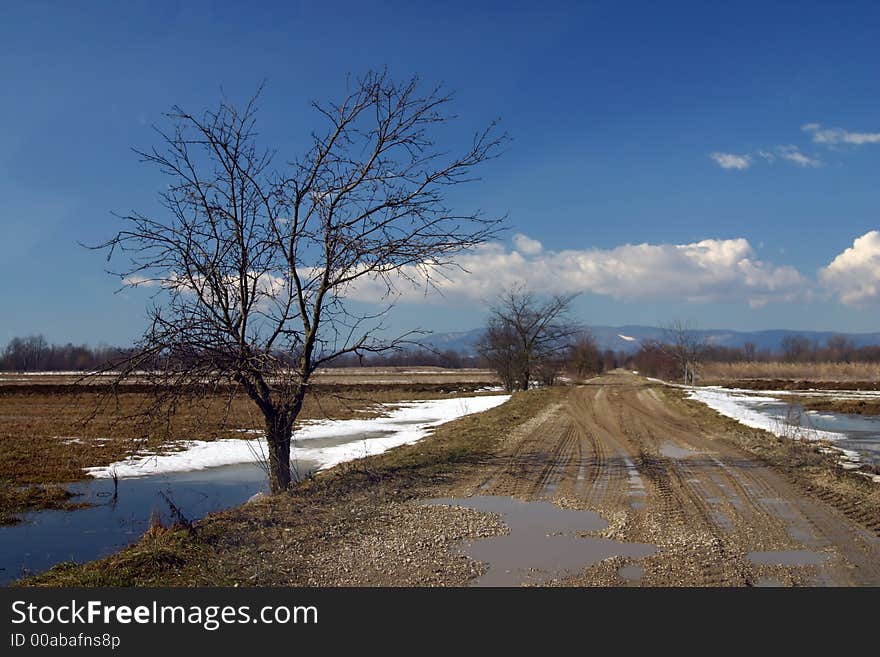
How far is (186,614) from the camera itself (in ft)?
16.0

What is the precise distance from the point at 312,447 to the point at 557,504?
Result: 39.2 ft

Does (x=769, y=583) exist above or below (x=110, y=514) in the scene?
above

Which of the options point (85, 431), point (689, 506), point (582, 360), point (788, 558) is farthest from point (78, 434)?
point (582, 360)

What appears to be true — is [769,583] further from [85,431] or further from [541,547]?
[85,431]

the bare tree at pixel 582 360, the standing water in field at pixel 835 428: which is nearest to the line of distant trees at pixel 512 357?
the bare tree at pixel 582 360

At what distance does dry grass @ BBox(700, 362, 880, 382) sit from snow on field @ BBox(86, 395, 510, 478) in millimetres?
53019

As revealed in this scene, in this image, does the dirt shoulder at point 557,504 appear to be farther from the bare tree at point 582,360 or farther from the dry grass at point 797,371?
the bare tree at point 582,360

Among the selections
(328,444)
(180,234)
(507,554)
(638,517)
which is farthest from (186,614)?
(328,444)

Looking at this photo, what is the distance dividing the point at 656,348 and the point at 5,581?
320 feet

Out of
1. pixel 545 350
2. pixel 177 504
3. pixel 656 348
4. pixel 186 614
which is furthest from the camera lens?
pixel 656 348

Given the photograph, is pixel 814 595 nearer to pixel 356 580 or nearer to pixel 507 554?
pixel 507 554

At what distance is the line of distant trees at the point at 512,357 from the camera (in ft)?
34.5

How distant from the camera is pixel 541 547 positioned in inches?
272

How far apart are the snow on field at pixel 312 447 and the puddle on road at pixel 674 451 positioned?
7.02 metres
